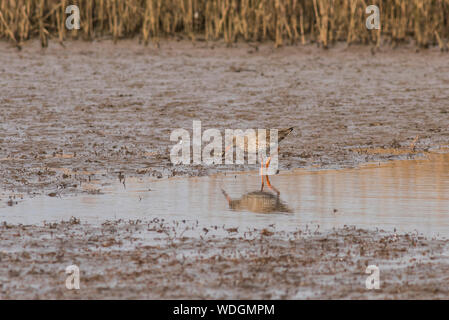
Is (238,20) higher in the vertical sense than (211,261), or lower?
higher

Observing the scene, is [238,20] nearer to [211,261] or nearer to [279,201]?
[279,201]

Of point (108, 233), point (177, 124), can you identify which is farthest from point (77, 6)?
point (108, 233)

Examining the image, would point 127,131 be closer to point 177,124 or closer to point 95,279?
point 177,124

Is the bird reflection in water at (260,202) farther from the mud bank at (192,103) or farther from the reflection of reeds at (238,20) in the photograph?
the reflection of reeds at (238,20)

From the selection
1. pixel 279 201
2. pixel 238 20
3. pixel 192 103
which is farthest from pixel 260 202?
pixel 238 20

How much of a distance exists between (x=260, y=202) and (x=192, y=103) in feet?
18.6

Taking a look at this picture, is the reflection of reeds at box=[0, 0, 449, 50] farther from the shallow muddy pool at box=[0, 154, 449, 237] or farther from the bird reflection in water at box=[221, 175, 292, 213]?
the bird reflection in water at box=[221, 175, 292, 213]

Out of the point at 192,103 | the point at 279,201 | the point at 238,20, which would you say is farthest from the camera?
the point at 238,20

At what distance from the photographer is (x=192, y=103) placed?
13.9m

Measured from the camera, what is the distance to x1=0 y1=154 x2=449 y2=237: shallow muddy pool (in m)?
7.61

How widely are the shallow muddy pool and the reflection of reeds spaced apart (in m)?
8.71

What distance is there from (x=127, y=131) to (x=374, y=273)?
648 centimetres

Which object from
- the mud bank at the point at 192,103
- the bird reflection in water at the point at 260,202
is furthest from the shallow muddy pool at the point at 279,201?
the mud bank at the point at 192,103

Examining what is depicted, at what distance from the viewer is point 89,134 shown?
11852 mm
